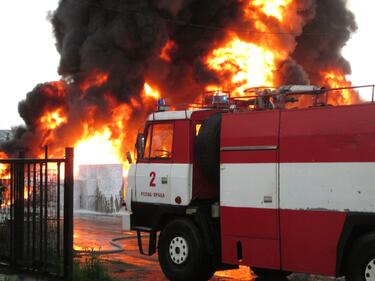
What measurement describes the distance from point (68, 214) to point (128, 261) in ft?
12.4

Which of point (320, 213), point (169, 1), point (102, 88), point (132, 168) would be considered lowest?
point (320, 213)

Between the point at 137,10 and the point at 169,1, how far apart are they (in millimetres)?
1945

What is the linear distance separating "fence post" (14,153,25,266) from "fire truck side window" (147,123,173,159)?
2.19m

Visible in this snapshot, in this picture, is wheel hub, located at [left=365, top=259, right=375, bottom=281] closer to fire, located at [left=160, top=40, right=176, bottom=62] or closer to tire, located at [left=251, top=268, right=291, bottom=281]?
tire, located at [left=251, top=268, right=291, bottom=281]

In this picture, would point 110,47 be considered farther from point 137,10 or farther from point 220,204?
point 220,204

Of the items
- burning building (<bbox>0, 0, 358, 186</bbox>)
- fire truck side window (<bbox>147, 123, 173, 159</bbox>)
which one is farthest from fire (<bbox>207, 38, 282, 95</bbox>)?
fire truck side window (<bbox>147, 123, 173, 159</bbox>)

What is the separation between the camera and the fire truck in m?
7.19

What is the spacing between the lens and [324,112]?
7547 mm

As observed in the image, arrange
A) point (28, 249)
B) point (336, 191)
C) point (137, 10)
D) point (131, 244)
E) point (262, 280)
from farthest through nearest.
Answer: point (137, 10) < point (131, 244) < point (262, 280) < point (28, 249) < point (336, 191)

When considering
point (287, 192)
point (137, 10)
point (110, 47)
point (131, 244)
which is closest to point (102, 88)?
point (110, 47)

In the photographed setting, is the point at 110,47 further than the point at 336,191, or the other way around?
the point at 110,47

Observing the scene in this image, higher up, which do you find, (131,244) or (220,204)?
(220,204)

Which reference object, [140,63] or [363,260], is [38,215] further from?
[140,63]

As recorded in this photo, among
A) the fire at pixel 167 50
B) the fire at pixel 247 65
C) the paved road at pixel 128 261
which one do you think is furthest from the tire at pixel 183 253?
the fire at pixel 167 50
